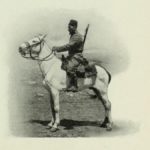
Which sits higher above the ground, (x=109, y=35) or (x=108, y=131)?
(x=109, y=35)

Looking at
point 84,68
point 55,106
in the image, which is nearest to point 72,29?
point 84,68

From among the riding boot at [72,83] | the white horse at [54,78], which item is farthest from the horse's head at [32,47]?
the riding boot at [72,83]

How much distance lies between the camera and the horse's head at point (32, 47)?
6.78 ft

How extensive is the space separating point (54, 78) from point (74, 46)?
0.37 feet

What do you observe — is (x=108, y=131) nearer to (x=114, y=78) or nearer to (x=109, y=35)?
(x=114, y=78)

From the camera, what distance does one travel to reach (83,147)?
2082mm

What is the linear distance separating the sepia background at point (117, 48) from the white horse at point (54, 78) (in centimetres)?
2

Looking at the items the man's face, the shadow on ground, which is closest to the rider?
the man's face

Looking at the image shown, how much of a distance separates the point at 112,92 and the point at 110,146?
16 centimetres

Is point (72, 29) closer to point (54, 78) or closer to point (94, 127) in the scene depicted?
point (54, 78)

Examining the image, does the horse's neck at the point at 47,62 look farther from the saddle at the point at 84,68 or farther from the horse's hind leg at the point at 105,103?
the horse's hind leg at the point at 105,103

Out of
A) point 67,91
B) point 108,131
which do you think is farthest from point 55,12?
point 108,131

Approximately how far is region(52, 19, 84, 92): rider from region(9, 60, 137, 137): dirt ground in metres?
0.07

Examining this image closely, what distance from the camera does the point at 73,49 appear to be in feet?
6.81
